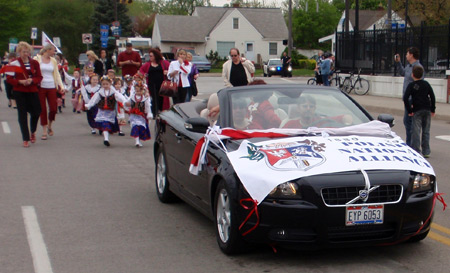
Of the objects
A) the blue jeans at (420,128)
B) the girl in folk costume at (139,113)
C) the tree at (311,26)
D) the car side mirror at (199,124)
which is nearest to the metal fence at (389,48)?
the blue jeans at (420,128)

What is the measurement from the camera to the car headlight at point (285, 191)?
212 inches

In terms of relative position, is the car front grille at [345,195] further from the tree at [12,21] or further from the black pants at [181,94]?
the tree at [12,21]

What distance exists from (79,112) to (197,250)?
16083mm

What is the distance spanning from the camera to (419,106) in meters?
11.5

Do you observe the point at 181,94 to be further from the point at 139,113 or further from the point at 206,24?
the point at 206,24

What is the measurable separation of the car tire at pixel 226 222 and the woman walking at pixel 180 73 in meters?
10.6

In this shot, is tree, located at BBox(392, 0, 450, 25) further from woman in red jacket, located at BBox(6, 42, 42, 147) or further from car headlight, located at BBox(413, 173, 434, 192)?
car headlight, located at BBox(413, 173, 434, 192)

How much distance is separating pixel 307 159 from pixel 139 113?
8.17m

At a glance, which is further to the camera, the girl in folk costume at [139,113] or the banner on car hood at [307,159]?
the girl in folk costume at [139,113]

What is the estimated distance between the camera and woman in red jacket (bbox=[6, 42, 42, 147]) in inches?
527

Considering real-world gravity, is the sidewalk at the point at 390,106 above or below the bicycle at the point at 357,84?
below

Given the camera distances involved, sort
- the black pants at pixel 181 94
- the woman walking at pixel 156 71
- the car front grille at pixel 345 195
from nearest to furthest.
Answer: the car front grille at pixel 345 195 → the black pants at pixel 181 94 → the woman walking at pixel 156 71

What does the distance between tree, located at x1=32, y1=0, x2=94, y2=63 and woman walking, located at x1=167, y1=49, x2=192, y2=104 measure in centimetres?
6162

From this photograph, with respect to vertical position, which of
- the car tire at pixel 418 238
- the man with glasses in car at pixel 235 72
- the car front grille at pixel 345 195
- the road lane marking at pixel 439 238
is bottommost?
the road lane marking at pixel 439 238
